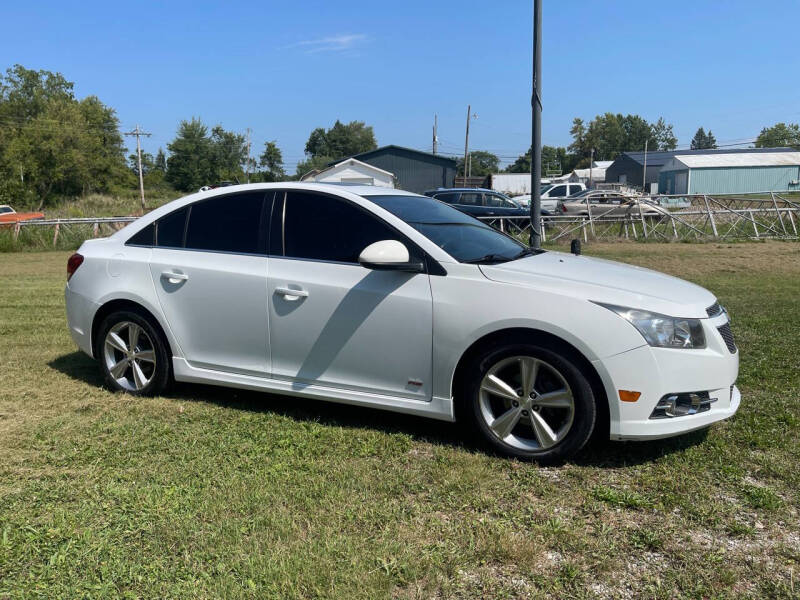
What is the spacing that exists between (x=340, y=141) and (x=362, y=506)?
130303 mm

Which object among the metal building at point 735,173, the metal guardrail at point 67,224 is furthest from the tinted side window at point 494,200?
the metal building at point 735,173

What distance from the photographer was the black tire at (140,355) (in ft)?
16.2

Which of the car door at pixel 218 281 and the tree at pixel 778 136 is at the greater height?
the tree at pixel 778 136

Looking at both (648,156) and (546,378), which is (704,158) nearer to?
(648,156)

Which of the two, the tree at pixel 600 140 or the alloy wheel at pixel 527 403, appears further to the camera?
the tree at pixel 600 140

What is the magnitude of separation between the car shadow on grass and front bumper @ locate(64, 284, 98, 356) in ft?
1.39

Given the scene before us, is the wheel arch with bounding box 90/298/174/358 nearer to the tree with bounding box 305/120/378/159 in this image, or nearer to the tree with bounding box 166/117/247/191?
the tree with bounding box 166/117/247/191

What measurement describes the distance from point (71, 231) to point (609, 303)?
2054cm

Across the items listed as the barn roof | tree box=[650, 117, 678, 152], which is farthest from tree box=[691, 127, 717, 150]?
the barn roof

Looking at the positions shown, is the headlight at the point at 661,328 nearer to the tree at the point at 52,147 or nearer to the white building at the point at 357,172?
the white building at the point at 357,172

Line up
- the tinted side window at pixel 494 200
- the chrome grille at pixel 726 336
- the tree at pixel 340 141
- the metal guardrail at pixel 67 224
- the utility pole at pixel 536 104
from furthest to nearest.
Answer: the tree at pixel 340 141 → the tinted side window at pixel 494 200 → the metal guardrail at pixel 67 224 → the utility pole at pixel 536 104 → the chrome grille at pixel 726 336

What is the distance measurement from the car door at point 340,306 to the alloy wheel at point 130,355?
119 centimetres

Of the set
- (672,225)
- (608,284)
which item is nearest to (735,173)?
(672,225)

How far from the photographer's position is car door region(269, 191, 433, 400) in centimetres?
407
